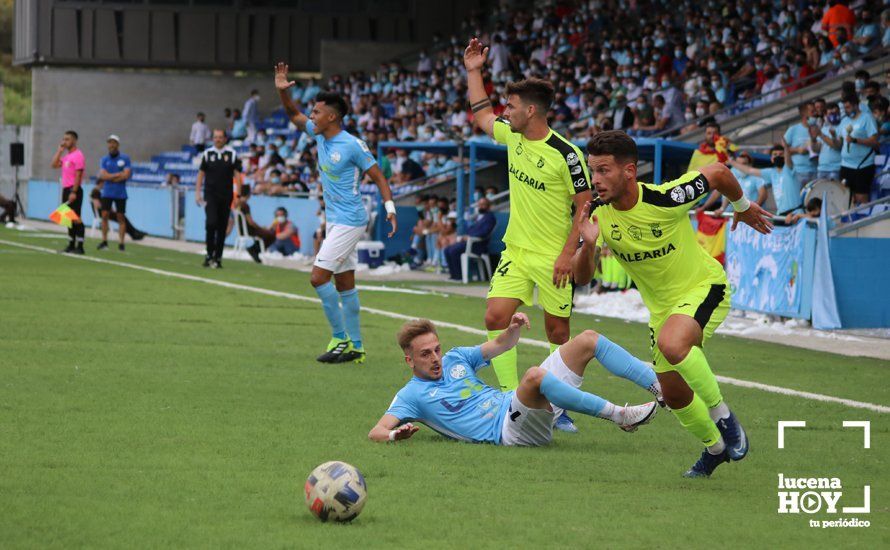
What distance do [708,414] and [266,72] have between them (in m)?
44.3

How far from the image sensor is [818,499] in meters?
6.86

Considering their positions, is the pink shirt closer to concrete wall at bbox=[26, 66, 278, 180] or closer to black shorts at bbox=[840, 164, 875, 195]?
black shorts at bbox=[840, 164, 875, 195]

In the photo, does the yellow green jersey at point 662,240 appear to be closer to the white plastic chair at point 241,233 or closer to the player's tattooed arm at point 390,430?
the player's tattooed arm at point 390,430

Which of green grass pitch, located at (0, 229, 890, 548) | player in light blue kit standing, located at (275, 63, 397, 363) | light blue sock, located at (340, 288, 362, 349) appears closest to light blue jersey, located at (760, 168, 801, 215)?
green grass pitch, located at (0, 229, 890, 548)

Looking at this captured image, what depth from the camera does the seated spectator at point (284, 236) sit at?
95.3 feet

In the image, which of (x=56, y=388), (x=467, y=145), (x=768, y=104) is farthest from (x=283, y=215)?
(x=56, y=388)

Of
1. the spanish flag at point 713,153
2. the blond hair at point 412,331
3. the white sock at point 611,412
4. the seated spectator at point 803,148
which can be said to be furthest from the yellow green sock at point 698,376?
the seated spectator at point 803,148

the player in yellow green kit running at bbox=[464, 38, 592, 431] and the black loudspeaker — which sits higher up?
the black loudspeaker

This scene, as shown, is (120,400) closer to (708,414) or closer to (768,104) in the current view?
(708,414)

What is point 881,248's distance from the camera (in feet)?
54.1

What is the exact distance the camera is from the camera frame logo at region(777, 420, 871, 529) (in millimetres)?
6372

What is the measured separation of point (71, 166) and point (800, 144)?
45.0ft

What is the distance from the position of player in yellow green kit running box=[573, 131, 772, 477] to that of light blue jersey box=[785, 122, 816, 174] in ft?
44.5

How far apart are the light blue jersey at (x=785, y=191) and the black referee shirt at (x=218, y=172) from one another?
29.4ft
